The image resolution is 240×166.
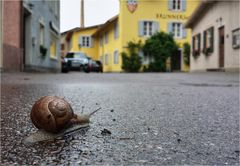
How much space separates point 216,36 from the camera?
22953 millimetres

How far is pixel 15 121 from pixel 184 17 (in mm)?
34247

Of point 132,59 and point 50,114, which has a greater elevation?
point 132,59

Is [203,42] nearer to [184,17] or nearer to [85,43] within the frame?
[184,17]

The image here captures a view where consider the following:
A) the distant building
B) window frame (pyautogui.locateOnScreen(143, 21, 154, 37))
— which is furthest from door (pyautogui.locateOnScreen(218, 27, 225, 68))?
window frame (pyautogui.locateOnScreen(143, 21, 154, 37))

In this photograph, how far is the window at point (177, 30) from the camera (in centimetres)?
3536

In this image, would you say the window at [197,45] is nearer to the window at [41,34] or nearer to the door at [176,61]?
the door at [176,61]

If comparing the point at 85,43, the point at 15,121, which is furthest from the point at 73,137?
the point at 85,43

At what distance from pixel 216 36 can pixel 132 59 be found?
11.2 meters

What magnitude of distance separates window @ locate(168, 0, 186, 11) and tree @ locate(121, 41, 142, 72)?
160 inches

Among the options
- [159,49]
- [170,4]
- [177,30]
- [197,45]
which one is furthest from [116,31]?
[197,45]

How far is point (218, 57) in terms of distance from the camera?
22.3 meters

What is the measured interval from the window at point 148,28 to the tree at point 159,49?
3.75 ft

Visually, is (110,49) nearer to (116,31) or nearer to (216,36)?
(116,31)

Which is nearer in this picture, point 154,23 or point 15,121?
point 15,121
